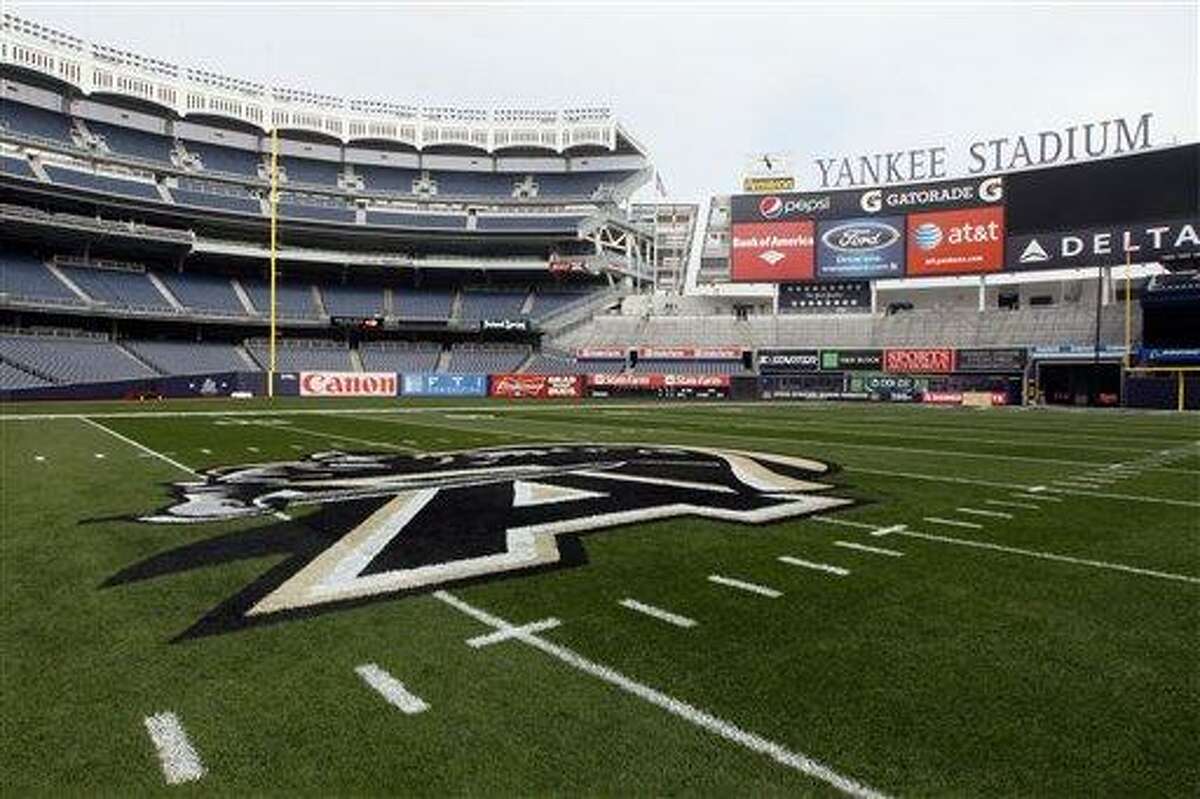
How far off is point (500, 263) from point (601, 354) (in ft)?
39.9

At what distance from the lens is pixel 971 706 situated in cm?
369

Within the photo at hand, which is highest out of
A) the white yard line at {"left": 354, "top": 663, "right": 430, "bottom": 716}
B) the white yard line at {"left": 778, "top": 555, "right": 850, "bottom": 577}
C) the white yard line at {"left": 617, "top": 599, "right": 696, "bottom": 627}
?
the white yard line at {"left": 778, "top": 555, "right": 850, "bottom": 577}

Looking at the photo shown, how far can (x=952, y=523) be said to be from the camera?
8.16 meters

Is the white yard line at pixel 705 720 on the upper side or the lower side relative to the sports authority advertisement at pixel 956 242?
lower

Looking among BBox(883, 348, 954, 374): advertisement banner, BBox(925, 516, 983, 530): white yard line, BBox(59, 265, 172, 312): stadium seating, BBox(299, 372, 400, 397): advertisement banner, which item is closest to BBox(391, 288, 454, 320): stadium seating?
BBox(299, 372, 400, 397): advertisement banner

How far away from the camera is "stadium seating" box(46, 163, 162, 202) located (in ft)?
163

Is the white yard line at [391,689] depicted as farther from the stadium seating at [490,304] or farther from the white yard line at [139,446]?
the stadium seating at [490,304]

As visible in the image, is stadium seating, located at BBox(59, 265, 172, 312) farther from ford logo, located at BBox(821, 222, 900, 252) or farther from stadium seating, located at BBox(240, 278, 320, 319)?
ford logo, located at BBox(821, 222, 900, 252)

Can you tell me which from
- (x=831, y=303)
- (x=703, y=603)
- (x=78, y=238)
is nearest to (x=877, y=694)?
(x=703, y=603)

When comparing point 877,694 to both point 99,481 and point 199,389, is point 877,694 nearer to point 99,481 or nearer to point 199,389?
point 99,481

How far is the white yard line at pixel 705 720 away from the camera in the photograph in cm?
304

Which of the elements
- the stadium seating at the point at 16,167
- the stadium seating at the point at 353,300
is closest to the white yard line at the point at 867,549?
the stadium seating at the point at 16,167

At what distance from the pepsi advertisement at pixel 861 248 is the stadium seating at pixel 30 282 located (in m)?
46.6

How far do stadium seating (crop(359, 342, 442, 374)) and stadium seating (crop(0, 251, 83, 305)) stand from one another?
17.8 m
